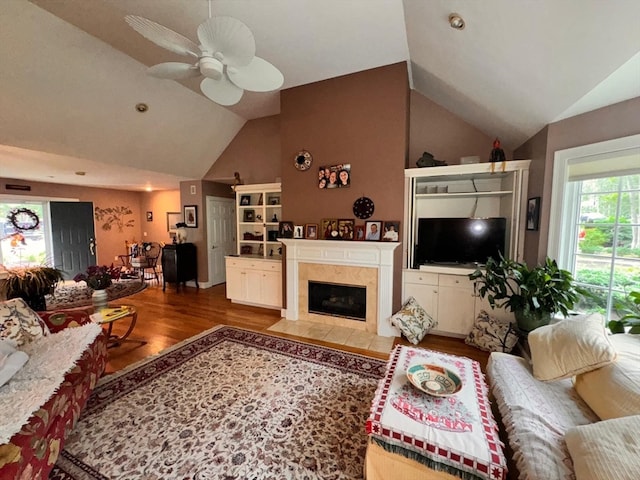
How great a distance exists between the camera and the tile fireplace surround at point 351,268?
11.2 feet

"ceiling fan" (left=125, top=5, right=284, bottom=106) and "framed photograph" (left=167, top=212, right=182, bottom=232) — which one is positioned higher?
"ceiling fan" (left=125, top=5, right=284, bottom=106)

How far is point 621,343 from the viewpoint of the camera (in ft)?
5.12

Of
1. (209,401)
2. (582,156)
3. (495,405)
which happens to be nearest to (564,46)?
(582,156)

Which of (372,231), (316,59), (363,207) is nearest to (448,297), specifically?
(372,231)

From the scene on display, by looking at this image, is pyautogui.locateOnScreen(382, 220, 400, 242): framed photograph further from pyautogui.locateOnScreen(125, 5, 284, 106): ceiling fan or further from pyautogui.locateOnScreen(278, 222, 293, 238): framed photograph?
pyautogui.locateOnScreen(125, 5, 284, 106): ceiling fan

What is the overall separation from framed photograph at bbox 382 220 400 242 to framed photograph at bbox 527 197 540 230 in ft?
4.50

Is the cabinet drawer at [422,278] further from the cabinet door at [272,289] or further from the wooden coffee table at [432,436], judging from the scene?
the cabinet door at [272,289]

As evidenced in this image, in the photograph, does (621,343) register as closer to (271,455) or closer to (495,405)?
(495,405)

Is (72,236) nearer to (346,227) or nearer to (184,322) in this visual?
(184,322)

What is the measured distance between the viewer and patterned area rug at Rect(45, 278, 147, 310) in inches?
190

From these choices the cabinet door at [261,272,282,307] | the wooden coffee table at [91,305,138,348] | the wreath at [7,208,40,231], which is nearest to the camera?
the wooden coffee table at [91,305,138,348]

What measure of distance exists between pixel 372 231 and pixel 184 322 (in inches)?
119

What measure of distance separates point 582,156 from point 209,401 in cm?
373

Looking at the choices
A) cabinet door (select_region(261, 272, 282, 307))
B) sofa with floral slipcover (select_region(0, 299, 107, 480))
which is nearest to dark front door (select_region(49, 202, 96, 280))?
cabinet door (select_region(261, 272, 282, 307))
